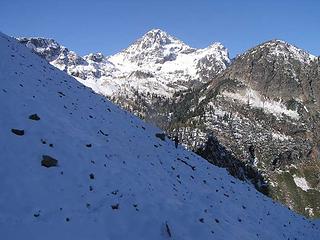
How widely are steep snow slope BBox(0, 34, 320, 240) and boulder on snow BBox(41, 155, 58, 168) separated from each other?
0.24 m

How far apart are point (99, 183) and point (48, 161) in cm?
264

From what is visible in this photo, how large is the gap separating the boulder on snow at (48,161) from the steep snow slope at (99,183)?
24cm

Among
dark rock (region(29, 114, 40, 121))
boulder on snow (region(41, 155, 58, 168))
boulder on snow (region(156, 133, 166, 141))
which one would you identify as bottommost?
boulder on snow (region(41, 155, 58, 168))

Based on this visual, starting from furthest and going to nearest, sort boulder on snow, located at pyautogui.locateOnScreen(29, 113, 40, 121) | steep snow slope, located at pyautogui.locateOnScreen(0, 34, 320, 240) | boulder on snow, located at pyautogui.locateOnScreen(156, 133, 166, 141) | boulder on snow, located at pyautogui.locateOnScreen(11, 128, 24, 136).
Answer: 1. boulder on snow, located at pyautogui.locateOnScreen(156, 133, 166, 141)
2. boulder on snow, located at pyautogui.locateOnScreen(29, 113, 40, 121)
3. boulder on snow, located at pyautogui.locateOnScreen(11, 128, 24, 136)
4. steep snow slope, located at pyautogui.locateOnScreen(0, 34, 320, 240)

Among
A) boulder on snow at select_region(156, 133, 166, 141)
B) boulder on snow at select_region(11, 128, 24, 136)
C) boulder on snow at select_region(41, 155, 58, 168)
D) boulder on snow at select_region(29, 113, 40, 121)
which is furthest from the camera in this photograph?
boulder on snow at select_region(156, 133, 166, 141)

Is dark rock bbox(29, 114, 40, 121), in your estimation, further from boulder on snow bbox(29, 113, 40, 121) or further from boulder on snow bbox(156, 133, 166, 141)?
boulder on snow bbox(156, 133, 166, 141)

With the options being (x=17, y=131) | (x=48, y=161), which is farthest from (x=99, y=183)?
(x=17, y=131)

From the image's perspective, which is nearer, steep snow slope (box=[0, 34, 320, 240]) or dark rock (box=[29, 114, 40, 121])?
steep snow slope (box=[0, 34, 320, 240])

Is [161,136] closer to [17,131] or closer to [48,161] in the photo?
[17,131]

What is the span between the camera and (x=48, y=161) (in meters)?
21.2

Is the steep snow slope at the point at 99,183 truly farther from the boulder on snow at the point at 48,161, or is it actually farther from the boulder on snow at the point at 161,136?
the boulder on snow at the point at 161,136

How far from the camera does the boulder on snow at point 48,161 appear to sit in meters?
21.0

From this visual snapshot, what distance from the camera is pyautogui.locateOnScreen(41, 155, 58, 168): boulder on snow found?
20984 mm

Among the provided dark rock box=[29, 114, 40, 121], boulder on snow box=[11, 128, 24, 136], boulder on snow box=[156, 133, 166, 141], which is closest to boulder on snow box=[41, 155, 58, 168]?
boulder on snow box=[11, 128, 24, 136]
